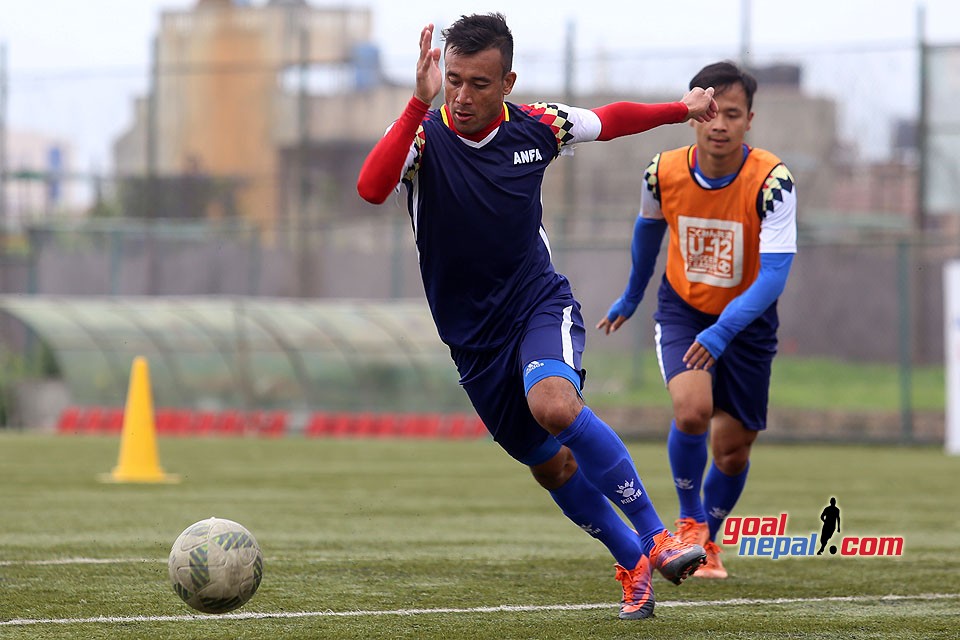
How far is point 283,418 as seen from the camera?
20.7 metres

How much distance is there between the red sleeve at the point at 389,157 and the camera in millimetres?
5672

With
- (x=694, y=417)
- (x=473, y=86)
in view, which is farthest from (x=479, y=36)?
(x=694, y=417)

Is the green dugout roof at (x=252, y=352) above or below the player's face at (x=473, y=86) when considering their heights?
below

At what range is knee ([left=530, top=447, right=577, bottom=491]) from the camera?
633cm

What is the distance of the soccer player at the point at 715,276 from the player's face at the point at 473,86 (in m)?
1.68

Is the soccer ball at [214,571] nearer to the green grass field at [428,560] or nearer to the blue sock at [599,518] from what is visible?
the green grass field at [428,560]

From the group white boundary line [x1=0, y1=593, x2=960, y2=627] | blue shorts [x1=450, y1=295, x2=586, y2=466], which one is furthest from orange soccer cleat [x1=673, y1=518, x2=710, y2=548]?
blue shorts [x1=450, y1=295, x2=586, y2=466]

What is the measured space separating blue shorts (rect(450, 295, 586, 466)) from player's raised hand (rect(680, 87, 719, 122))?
2.90 feet

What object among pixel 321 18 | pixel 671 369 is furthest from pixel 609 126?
pixel 321 18

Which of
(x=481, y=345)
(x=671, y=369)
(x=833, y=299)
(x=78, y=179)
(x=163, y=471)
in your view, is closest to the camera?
(x=481, y=345)

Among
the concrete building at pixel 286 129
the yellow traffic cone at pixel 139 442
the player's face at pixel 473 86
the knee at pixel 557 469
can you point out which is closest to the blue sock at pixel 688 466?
the knee at pixel 557 469

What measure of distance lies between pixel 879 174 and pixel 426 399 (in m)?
6.26

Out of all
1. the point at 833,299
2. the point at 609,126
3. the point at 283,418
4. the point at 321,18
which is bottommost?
the point at 283,418

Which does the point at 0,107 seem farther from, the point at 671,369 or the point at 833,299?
the point at 671,369
